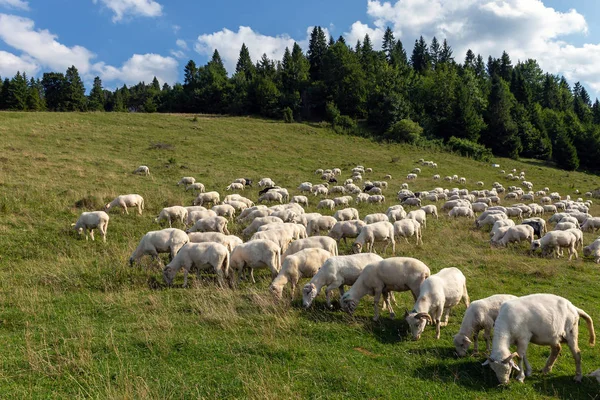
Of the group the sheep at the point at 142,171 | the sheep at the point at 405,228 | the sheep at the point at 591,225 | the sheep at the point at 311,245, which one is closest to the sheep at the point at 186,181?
the sheep at the point at 142,171

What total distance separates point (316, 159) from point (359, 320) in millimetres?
44914

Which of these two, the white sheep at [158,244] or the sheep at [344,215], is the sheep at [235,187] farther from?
the white sheep at [158,244]

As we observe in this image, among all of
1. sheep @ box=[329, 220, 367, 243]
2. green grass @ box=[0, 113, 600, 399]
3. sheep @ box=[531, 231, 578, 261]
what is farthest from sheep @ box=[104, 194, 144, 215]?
sheep @ box=[531, 231, 578, 261]

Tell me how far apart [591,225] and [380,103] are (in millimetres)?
62188

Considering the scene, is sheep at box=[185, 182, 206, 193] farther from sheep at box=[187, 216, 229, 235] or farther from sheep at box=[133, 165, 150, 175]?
sheep at box=[187, 216, 229, 235]

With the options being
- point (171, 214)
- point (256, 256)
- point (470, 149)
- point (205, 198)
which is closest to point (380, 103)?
point (470, 149)

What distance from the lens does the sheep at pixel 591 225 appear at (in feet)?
79.9

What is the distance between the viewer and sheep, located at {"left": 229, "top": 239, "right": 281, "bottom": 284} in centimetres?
1250

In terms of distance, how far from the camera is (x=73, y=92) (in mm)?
98562

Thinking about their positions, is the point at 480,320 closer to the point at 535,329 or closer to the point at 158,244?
the point at 535,329

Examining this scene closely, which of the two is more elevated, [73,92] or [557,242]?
[73,92]

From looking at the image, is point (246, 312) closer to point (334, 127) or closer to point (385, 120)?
point (334, 127)

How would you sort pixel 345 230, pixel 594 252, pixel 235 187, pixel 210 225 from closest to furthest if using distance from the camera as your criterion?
1. pixel 594 252
2. pixel 345 230
3. pixel 210 225
4. pixel 235 187

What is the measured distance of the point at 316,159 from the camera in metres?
53.5
